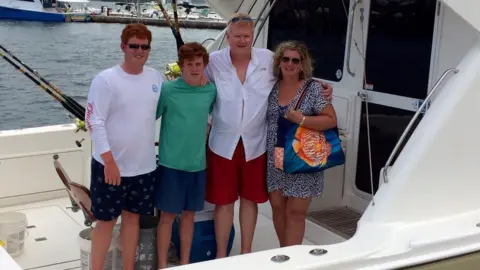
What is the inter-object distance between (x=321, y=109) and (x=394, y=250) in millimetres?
840

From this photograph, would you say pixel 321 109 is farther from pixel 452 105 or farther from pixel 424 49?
pixel 424 49

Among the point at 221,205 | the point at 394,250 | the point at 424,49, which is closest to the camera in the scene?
the point at 394,250

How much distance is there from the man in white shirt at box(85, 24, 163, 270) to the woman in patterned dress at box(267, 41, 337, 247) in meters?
0.62

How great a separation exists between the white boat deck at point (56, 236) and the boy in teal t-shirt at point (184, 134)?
737 millimetres

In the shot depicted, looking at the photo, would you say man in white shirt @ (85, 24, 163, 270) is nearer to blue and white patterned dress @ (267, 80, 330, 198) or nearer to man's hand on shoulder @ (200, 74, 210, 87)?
man's hand on shoulder @ (200, 74, 210, 87)

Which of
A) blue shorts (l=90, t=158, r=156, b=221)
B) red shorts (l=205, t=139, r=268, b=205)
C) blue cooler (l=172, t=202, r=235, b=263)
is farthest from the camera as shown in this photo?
blue cooler (l=172, t=202, r=235, b=263)

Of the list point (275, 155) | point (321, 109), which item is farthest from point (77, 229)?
point (321, 109)

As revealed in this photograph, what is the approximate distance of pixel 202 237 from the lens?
3654 mm

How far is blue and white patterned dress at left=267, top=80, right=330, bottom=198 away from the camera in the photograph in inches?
128

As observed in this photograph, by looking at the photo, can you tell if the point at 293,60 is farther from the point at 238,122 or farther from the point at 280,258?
the point at 280,258

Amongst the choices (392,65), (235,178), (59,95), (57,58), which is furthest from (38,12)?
(235,178)

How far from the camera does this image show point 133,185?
3127 millimetres

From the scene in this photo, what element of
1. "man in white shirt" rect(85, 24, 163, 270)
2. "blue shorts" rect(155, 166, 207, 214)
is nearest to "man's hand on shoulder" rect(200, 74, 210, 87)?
"man in white shirt" rect(85, 24, 163, 270)

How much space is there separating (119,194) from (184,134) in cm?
43
